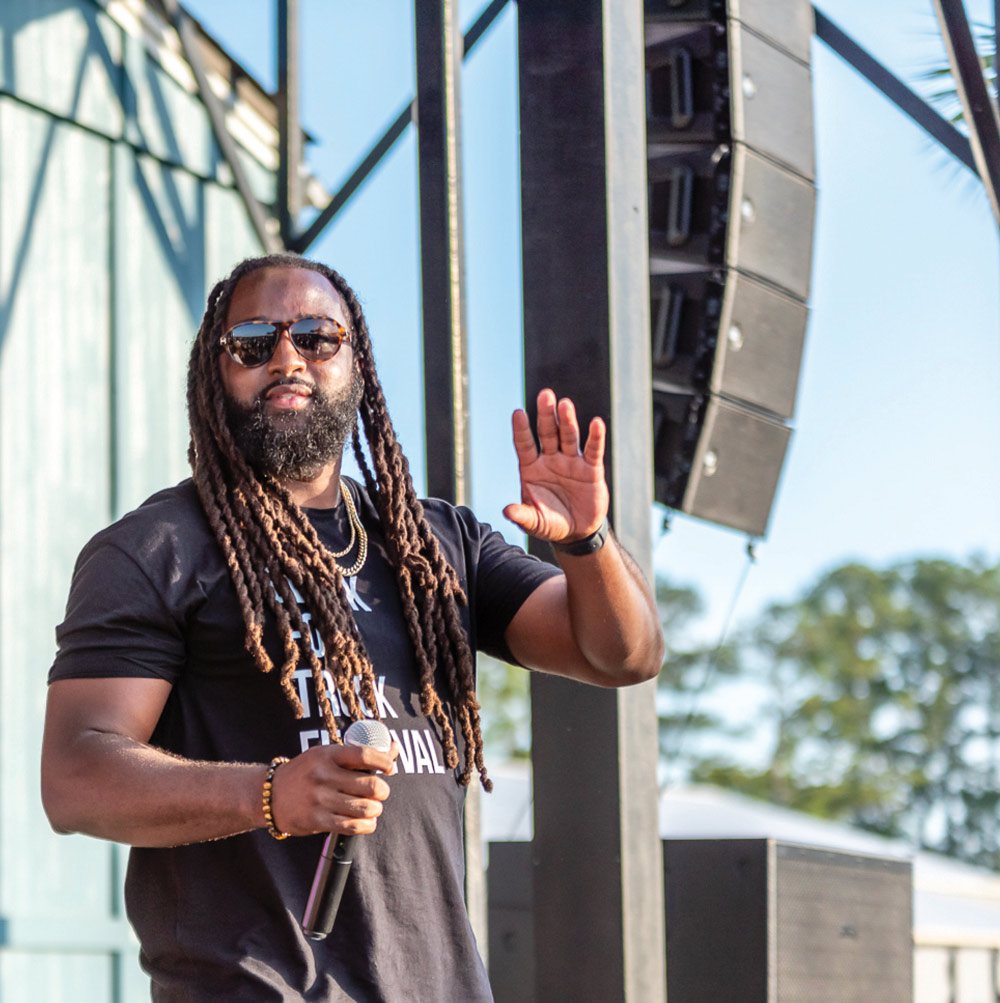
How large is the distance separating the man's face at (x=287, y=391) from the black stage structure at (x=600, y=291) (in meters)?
0.74

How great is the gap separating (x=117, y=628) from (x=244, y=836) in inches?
12.0

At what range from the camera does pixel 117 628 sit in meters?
1.83

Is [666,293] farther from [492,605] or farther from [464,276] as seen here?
[492,605]

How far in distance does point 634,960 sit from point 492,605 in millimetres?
822

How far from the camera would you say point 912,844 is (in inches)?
1587

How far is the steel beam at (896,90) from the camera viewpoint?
3738 millimetres

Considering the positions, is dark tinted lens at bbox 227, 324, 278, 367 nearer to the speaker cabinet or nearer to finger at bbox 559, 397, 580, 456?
finger at bbox 559, 397, 580, 456

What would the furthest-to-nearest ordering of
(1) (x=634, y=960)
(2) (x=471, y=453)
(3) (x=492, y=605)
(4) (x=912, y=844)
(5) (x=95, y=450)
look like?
1. (4) (x=912, y=844)
2. (5) (x=95, y=450)
3. (2) (x=471, y=453)
4. (1) (x=634, y=960)
5. (3) (x=492, y=605)

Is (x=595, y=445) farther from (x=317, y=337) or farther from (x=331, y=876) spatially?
(x=331, y=876)

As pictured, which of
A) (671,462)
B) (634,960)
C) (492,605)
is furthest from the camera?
(671,462)

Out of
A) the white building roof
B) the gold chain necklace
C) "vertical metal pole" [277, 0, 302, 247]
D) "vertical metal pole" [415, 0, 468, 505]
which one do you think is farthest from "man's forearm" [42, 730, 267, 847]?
the white building roof

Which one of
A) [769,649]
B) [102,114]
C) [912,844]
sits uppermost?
[102,114]

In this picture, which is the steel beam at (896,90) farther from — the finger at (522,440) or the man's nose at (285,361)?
the man's nose at (285,361)

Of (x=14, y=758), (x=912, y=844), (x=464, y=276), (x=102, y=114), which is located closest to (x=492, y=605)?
(x=464, y=276)
